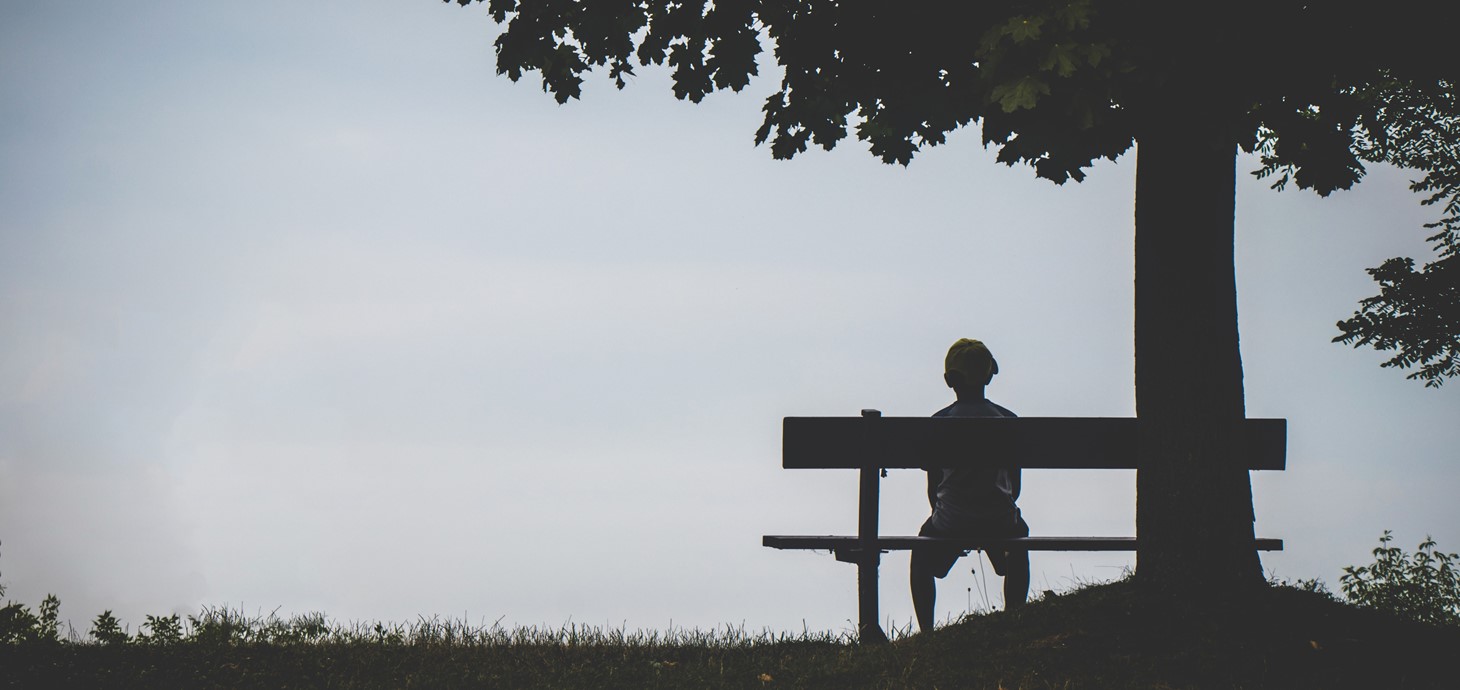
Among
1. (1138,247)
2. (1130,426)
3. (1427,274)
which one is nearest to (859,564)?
(1130,426)

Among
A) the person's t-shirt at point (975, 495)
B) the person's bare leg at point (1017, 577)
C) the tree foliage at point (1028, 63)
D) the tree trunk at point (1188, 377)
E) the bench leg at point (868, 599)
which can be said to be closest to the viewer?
the tree foliage at point (1028, 63)

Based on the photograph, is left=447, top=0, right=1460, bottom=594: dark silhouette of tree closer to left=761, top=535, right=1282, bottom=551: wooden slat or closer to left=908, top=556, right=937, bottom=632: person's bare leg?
left=761, top=535, right=1282, bottom=551: wooden slat

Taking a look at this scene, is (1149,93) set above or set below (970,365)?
above

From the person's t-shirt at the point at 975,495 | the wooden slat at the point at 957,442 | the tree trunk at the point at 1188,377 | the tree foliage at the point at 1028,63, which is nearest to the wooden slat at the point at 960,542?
the person's t-shirt at the point at 975,495

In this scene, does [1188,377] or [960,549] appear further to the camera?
[960,549]

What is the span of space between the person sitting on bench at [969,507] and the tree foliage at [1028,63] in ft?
4.92

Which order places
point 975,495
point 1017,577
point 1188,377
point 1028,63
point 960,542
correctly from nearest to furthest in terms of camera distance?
1. point 1028,63
2. point 1188,377
3. point 960,542
4. point 975,495
5. point 1017,577

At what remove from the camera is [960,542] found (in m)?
7.02

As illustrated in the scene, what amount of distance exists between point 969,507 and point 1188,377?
5.34ft

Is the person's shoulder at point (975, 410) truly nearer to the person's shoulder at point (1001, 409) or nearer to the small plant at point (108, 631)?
the person's shoulder at point (1001, 409)

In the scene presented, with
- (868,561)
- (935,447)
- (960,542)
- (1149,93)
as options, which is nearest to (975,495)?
(960,542)

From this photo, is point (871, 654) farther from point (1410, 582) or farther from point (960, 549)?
point (1410, 582)

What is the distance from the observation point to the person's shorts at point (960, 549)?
7113 mm

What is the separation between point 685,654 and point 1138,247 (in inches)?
146
